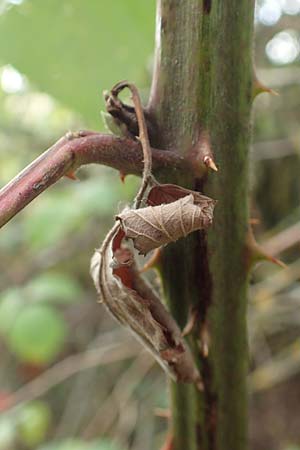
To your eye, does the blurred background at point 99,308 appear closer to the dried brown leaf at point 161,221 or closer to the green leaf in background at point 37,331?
the green leaf in background at point 37,331

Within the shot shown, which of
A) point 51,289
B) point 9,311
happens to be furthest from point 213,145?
point 9,311

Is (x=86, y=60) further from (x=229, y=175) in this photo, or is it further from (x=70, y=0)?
(x=229, y=175)

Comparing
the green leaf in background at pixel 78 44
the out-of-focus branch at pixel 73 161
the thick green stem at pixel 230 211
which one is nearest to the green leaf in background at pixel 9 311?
the green leaf in background at pixel 78 44

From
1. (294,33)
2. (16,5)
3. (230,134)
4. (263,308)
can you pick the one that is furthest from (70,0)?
(294,33)

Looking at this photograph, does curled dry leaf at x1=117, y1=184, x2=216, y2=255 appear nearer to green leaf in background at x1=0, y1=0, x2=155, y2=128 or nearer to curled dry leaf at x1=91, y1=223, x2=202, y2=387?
curled dry leaf at x1=91, y1=223, x2=202, y2=387

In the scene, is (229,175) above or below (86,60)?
below
